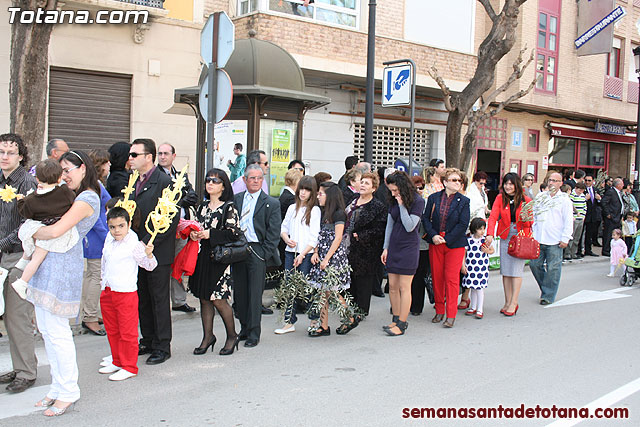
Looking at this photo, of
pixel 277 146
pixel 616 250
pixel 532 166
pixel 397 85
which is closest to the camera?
pixel 277 146

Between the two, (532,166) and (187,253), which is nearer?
(187,253)

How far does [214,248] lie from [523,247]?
4.22 meters

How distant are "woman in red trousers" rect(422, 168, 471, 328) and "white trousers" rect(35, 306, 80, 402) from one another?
4.31 m

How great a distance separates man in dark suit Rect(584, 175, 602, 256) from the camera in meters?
15.0

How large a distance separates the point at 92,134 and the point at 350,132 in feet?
22.3

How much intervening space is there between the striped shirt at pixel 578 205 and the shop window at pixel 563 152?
1001 centimetres

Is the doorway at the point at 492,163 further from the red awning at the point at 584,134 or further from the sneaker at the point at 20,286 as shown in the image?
the sneaker at the point at 20,286

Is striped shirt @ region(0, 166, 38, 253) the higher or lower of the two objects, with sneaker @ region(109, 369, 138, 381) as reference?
higher

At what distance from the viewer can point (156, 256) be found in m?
5.60

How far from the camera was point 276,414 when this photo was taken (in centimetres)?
455

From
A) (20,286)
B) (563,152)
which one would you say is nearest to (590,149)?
(563,152)

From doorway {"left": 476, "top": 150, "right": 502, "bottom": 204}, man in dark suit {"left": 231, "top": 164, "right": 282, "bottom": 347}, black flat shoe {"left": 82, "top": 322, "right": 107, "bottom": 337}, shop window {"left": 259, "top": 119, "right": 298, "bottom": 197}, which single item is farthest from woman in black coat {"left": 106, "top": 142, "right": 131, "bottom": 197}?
doorway {"left": 476, "top": 150, "right": 502, "bottom": 204}

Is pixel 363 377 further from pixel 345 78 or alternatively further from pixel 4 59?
pixel 345 78

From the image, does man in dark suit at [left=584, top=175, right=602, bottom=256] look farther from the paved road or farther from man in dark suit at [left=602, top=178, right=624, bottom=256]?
the paved road
